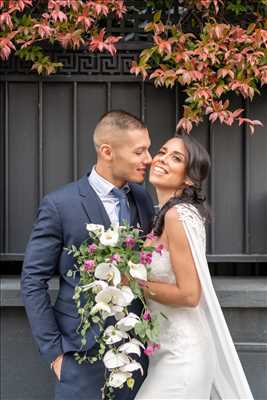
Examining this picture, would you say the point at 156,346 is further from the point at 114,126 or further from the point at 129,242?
the point at 114,126

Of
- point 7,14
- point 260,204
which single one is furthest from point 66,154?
point 260,204

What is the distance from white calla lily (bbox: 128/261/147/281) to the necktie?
1.66 feet

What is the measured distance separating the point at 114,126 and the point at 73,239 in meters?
0.63

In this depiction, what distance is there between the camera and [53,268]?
3.59 metres

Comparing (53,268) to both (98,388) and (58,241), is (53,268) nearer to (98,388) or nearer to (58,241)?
(58,241)

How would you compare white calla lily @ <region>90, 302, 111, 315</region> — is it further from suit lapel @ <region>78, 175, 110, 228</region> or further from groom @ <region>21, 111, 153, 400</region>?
suit lapel @ <region>78, 175, 110, 228</region>

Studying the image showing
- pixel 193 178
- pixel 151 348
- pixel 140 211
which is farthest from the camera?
pixel 140 211

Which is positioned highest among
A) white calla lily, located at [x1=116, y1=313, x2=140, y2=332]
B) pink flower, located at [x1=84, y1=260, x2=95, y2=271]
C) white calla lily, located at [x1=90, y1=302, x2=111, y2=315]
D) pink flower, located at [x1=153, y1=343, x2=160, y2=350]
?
pink flower, located at [x1=84, y1=260, x2=95, y2=271]

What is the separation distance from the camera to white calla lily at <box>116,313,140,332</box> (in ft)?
10.7

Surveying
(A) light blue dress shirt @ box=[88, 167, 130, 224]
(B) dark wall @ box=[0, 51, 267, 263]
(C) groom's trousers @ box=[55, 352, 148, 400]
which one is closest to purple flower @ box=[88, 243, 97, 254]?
(A) light blue dress shirt @ box=[88, 167, 130, 224]

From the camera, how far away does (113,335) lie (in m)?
3.31

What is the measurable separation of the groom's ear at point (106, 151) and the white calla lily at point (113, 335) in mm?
891

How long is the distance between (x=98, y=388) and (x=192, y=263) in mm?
825

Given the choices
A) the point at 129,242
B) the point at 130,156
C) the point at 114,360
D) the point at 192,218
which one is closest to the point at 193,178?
the point at 192,218
